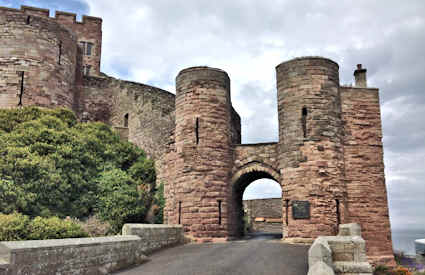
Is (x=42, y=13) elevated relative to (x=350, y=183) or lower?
elevated

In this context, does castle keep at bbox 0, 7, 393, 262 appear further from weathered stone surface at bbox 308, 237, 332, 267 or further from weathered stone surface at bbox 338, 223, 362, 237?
weathered stone surface at bbox 308, 237, 332, 267

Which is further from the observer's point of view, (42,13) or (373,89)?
(42,13)

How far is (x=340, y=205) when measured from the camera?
15.2m

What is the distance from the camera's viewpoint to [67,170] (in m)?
15.8

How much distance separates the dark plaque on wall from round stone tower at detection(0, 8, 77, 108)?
14.6 m

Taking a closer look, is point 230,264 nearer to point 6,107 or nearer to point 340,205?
point 340,205

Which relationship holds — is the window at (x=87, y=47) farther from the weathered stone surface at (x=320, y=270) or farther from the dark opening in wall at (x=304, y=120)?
the weathered stone surface at (x=320, y=270)

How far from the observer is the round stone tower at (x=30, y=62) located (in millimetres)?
21406

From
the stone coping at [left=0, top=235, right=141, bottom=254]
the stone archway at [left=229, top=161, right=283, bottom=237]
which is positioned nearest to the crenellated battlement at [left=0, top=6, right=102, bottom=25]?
the stone archway at [left=229, top=161, right=283, bottom=237]

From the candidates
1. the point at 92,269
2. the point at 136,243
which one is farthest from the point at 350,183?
the point at 92,269

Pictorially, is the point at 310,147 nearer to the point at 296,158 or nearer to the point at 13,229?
the point at 296,158

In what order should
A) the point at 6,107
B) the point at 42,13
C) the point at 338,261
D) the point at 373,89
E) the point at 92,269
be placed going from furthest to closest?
the point at 42,13 < the point at 6,107 < the point at 373,89 < the point at 338,261 < the point at 92,269

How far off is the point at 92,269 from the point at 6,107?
51.2 feet

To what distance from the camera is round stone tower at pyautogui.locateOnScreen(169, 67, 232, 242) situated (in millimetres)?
15875
